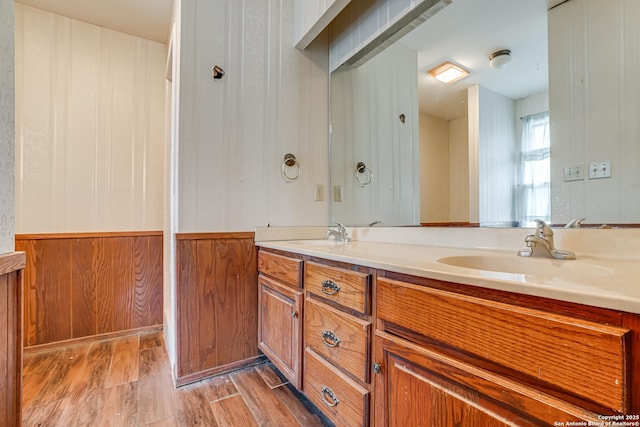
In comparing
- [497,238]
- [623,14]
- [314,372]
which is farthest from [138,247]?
[623,14]

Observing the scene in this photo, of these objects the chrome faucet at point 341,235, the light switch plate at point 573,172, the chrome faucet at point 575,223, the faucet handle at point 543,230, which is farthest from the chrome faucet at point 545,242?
the chrome faucet at point 341,235

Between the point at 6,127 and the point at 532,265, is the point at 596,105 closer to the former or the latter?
the point at 532,265

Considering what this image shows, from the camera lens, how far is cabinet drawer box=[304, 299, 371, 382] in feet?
2.94

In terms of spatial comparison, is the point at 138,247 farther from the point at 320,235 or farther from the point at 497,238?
the point at 497,238

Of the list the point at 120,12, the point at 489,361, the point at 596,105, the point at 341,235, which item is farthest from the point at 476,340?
the point at 120,12

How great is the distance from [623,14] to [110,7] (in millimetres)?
2733

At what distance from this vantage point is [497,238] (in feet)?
3.64

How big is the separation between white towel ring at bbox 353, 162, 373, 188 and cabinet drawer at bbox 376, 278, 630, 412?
1.15 metres

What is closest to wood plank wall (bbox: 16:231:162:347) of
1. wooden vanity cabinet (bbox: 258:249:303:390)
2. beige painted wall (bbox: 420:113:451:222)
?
wooden vanity cabinet (bbox: 258:249:303:390)

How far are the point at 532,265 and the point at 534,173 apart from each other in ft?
1.20

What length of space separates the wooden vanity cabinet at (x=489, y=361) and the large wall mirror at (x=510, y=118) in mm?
646

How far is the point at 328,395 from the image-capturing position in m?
1.05

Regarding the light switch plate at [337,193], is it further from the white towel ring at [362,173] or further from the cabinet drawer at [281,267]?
the cabinet drawer at [281,267]

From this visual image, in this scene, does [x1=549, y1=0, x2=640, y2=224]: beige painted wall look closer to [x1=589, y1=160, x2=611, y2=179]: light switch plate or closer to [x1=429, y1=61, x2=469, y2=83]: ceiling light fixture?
[x1=589, y1=160, x2=611, y2=179]: light switch plate
